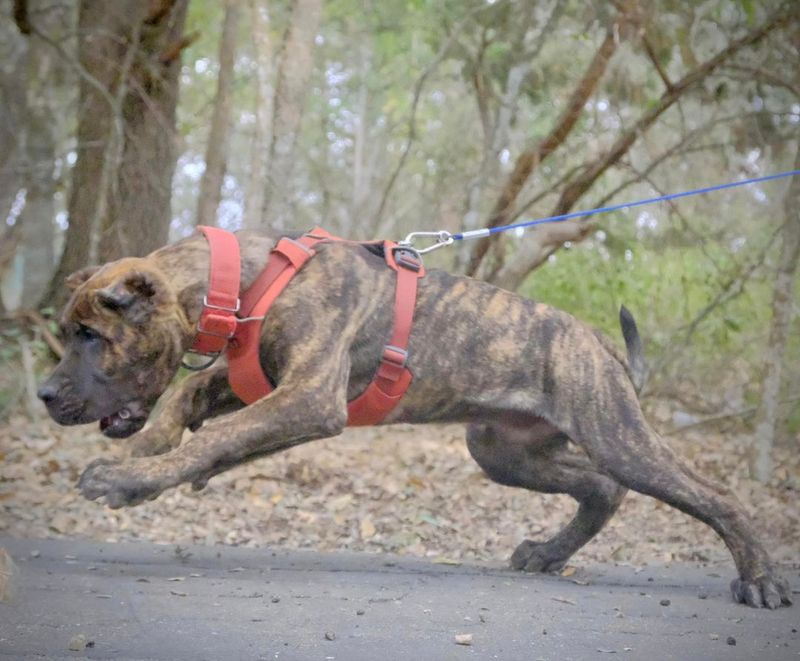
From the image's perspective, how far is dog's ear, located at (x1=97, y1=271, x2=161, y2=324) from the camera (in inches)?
174

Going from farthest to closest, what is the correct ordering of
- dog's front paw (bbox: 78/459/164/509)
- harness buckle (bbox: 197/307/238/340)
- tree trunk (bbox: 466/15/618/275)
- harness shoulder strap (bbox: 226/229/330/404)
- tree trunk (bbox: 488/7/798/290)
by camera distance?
1. tree trunk (bbox: 466/15/618/275)
2. tree trunk (bbox: 488/7/798/290)
3. harness shoulder strap (bbox: 226/229/330/404)
4. harness buckle (bbox: 197/307/238/340)
5. dog's front paw (bbox: 78/459/164/509)

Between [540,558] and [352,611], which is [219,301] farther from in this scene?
[540,558]

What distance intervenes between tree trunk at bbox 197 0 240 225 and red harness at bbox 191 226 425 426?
6.47m

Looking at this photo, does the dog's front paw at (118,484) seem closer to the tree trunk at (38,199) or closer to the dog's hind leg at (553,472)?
the dog's hind leg at (553,472)

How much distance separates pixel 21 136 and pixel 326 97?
12727 mm

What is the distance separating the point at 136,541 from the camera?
257 inches

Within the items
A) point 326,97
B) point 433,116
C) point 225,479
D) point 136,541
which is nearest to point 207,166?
point 225,479

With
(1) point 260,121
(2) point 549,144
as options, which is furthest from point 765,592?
(1) point 260,121

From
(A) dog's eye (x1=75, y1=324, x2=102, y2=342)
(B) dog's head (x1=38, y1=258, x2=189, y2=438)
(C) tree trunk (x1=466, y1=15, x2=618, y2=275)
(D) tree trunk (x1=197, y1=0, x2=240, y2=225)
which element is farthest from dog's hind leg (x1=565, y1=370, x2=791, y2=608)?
(D) tree trunk (x1=197, y1=0, x2=240, y2=225)

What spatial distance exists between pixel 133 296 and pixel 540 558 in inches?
106

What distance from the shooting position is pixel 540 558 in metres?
5.89

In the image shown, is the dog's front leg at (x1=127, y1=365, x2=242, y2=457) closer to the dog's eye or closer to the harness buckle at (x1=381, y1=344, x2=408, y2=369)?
the dog's eye

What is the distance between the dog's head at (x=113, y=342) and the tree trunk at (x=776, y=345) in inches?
218

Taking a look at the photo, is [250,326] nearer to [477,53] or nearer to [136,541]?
[136,541]
